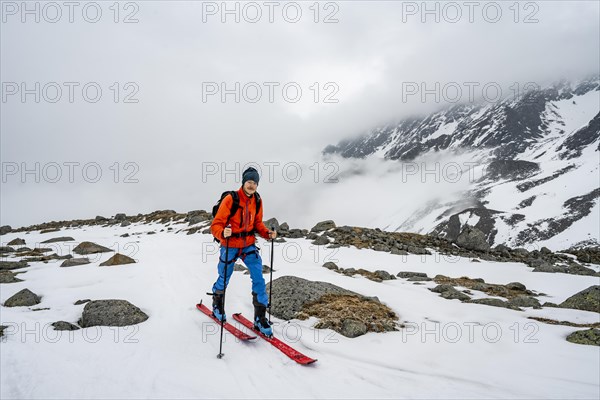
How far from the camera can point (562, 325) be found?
850cm

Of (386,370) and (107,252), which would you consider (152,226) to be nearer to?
(107,252)

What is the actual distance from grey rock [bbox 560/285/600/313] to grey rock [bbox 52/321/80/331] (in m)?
14.2

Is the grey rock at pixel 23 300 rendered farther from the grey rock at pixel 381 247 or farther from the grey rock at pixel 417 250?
the grey rock at pixel 417 250

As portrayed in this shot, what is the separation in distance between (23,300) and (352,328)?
8810mm

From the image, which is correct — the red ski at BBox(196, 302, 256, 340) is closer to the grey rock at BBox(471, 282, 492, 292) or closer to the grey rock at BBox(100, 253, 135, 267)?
the grey rock at BBox(100, 253, 135, 267)

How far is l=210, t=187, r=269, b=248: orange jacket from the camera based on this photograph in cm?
712

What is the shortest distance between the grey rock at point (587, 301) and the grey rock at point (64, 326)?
14168 millimetres

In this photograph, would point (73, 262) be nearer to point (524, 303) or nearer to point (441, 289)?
point (441, 289)

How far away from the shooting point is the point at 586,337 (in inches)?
278

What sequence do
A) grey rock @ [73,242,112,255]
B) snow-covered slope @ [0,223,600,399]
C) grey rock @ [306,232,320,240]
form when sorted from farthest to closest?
grey rock @ [306,232,320,240]
grey rock @ [73,242,112,255]
snow-covered slope @ [0,223,600,399]

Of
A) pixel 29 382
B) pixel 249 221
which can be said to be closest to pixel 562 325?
pixel 249 221

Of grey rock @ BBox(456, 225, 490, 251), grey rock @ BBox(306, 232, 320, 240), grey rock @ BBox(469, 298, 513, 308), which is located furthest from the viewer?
grey rock @ BBox(306, 232, 320, 240)

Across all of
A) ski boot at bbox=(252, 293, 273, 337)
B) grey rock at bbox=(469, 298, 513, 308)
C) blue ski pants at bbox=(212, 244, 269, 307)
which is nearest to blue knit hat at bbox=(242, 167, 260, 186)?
blue ski pants at bbox=(212, 244, 269, 307)

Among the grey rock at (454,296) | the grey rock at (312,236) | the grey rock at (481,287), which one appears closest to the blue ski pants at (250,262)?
the grey rock at (454,296)
